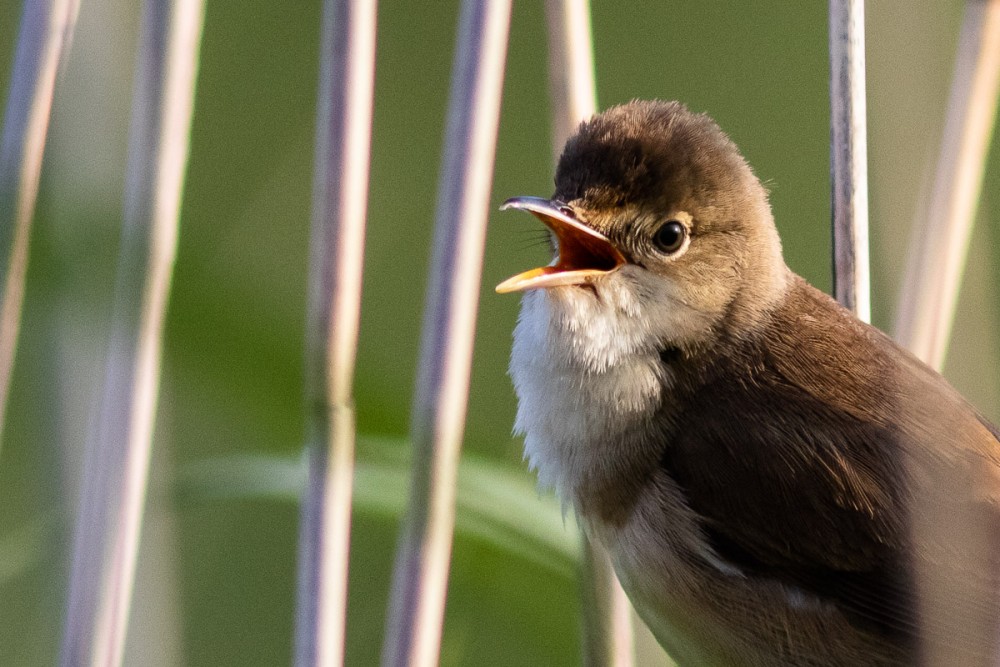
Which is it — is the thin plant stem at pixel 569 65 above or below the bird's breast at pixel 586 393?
above

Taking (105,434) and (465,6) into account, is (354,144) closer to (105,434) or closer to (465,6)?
(465,6)

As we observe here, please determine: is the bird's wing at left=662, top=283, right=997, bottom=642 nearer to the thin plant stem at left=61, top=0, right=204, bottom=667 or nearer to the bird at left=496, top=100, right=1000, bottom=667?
the bird at left=496, top=100, right=1000, bottom=667

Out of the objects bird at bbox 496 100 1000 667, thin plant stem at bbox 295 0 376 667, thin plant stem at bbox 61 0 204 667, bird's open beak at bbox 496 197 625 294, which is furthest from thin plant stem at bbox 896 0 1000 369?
thin plant stem at bbox 61 0 204 667

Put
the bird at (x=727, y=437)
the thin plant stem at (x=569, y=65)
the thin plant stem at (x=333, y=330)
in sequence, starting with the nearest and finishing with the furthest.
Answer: the bird at (x=727, y=437) < the thin plant stem at (x=333, y=330) < the thin plant stem at (x=569, y=65)

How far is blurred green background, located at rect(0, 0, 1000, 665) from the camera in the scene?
191 cm

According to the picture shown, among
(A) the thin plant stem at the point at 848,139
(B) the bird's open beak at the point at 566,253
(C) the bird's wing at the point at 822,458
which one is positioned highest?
(A) the thin plant stem at the point at 848,139

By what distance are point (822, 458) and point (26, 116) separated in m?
1.28

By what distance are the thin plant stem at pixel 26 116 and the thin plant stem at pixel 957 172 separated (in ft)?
4.48

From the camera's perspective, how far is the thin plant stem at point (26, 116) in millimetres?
1784

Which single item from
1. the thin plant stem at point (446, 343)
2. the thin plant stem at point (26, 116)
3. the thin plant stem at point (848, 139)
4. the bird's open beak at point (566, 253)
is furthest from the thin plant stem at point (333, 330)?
the thin plant stem at point (848, 139)

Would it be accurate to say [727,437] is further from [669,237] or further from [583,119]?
[583,119]

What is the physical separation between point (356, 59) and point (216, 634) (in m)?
2.09

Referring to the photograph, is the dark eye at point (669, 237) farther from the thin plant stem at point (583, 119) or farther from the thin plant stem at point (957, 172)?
the thin plant stem at point (957, 172)

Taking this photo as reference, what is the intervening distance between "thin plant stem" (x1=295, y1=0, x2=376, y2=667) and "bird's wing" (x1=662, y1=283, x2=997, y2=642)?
49 centimetres
